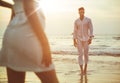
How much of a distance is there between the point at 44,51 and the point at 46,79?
0.18 metres

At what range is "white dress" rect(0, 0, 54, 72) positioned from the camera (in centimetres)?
215

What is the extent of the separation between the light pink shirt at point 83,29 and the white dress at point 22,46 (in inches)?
253

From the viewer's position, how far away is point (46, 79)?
7.23ft

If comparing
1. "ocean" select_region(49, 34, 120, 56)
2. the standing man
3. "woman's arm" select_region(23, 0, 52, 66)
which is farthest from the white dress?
"ocean" select_region(49, 34, 120, 56)

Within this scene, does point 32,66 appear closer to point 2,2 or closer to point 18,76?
point 18,76

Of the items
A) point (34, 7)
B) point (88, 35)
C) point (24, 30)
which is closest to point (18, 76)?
point (24, 30)

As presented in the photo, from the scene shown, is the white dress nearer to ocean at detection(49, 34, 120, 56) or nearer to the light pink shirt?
the light pink shirt

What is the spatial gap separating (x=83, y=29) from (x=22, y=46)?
6.59 m

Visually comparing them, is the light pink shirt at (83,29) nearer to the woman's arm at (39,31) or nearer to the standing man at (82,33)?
the standing man at (82,33)

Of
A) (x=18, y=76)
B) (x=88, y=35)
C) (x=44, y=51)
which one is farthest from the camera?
(x=88, y=35)

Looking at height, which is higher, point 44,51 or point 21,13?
point 21,13

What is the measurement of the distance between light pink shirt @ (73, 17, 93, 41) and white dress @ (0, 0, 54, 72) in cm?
642

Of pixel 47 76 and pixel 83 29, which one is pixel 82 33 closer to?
pixel 83 29

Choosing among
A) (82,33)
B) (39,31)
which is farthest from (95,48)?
(39,31)
